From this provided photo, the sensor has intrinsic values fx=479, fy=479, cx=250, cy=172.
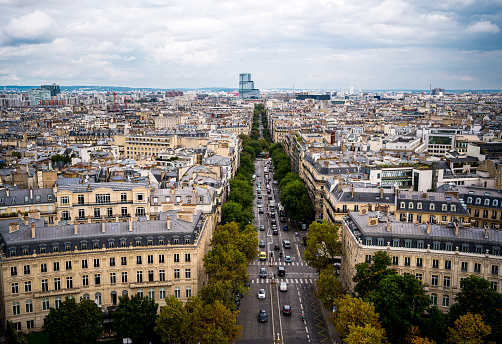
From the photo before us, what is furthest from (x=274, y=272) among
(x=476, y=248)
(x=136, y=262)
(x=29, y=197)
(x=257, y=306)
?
(x=29, y=197)

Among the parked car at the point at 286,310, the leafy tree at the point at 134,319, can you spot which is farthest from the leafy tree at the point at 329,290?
the leafy tree at the point at 134,319

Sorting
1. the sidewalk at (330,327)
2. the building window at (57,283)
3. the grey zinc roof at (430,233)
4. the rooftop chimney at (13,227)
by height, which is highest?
the rooftop chimney at (13,227)

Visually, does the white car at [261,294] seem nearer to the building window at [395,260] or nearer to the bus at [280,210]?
the building window at [395,260]

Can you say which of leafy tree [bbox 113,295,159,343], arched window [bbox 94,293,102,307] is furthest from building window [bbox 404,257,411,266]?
arched window [bbox 94,293,102,307]

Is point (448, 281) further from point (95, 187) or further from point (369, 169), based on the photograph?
point (95, 187)

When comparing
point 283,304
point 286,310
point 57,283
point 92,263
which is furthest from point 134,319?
point 283,304

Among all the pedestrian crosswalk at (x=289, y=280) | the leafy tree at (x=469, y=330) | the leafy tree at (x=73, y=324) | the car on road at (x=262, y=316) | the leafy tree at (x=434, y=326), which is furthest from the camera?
the pedestrian crosswalk at (x=289, y=280)
